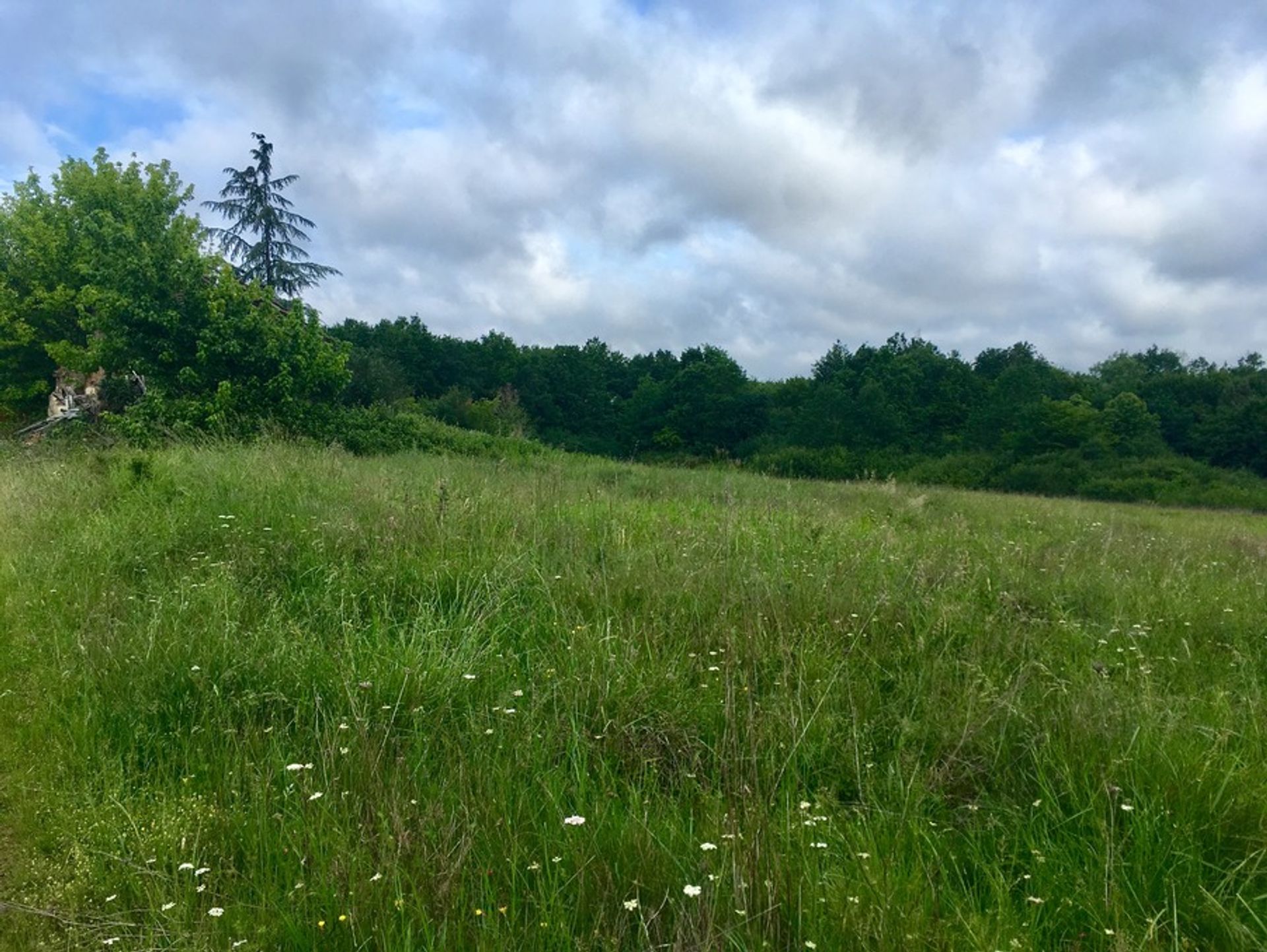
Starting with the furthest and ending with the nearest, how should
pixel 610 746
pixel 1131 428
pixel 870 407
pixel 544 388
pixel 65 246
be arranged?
pixel 544 388, pixel 870 407, pixel 1131 428, pixel 65 246, pixel 610 746

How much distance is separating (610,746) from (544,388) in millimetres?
69176

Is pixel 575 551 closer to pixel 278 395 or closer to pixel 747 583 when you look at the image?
pixel 747 583

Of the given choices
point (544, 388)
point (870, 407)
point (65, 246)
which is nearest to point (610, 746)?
point (65, 246)

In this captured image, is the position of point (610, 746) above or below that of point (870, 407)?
below

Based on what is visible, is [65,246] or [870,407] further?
[870,407]

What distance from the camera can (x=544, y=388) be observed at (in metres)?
71.6

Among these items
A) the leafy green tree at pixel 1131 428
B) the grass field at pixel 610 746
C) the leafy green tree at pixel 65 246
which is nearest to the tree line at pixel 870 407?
the leafy green tree at pixel 1131 428

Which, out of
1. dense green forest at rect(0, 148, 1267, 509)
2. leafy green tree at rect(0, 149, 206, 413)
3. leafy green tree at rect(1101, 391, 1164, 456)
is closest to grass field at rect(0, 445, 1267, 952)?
dense green forest at rect(0, 148, 1267, 509)

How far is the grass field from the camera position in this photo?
2400 millimetres

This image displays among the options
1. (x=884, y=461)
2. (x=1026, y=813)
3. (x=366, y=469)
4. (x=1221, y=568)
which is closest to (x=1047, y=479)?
(x=884, y=461)

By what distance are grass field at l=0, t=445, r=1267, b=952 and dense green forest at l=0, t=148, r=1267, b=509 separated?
5231 mm

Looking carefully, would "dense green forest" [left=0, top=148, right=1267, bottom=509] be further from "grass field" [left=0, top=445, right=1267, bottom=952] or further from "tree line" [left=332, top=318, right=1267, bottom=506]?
"grass field" [left=0, top=445, right=1267, bottom=952]

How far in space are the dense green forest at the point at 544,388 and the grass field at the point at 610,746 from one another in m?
5.23

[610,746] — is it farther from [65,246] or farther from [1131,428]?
[1131,428]
